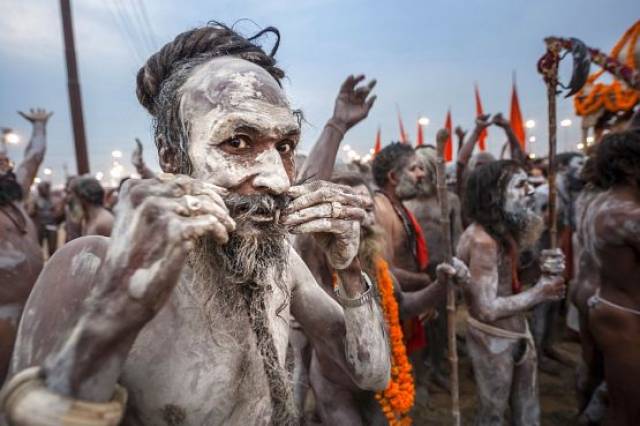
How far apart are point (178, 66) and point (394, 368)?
275 centimetres

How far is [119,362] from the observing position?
0.91 m

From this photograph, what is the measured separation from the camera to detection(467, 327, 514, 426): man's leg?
10.3 ft

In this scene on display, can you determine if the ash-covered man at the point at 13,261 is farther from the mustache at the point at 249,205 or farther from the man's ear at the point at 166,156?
the mustache at the point at 249,205

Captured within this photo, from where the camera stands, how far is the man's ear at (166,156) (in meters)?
1.50

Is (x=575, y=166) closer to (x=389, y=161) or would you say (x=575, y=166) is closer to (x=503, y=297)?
(x=389, y=161)

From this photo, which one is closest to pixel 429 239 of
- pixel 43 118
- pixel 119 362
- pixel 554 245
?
pixel 554 245

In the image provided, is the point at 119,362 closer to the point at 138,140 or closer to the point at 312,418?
the point at 312,418

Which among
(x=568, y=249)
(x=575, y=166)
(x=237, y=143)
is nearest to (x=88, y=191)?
(x=237, y=143)

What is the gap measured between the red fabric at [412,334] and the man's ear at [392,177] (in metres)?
1.72

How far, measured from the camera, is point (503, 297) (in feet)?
10.7

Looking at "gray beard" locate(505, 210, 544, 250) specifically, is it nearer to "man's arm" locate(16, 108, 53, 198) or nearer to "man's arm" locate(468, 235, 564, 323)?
"man's arm" locate(468, 235, 564, 323)

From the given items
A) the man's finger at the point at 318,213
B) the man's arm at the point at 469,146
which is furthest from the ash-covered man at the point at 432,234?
the man's finger at the point at 318,213

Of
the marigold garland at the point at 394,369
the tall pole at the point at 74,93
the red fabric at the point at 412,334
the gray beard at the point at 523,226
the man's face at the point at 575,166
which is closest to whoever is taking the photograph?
the marigold garland at the point at 394,369

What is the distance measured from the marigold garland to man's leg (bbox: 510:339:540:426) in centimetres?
89
